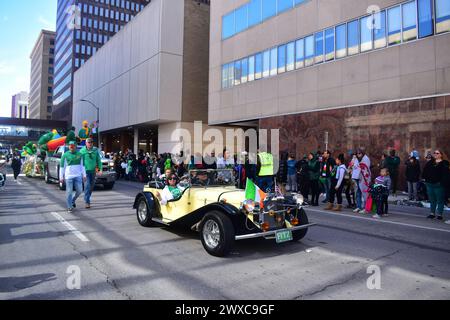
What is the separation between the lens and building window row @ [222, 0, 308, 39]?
936 inches

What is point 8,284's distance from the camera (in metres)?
4.06

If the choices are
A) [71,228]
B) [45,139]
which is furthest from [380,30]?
[45,139]

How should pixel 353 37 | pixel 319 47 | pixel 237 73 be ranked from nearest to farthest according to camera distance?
pixel 353 37 < pixel 319 47 < pixel 237 73

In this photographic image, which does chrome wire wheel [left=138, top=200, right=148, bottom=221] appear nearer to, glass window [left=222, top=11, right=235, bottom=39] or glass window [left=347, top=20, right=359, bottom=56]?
Result: glass window [left=347, top=20, right=359, bottom=56]

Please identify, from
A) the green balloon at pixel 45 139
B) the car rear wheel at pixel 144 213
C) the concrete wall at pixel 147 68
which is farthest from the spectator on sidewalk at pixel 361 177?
the concrete wall at pixel 147 68

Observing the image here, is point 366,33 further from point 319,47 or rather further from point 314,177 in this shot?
point 314,177

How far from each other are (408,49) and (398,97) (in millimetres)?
2299

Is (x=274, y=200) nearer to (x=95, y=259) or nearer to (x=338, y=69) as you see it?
(x=95, y=259)

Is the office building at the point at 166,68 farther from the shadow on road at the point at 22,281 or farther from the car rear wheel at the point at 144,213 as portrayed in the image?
the shadow on road at the point at 22,281

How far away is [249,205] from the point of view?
17.6ft

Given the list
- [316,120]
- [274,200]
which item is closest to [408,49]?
[316,120]

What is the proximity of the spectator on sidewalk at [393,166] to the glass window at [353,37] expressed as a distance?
6.83 metres

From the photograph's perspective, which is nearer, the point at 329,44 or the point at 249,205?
the point at 249,205

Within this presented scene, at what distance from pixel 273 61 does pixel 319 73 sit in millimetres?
4434
